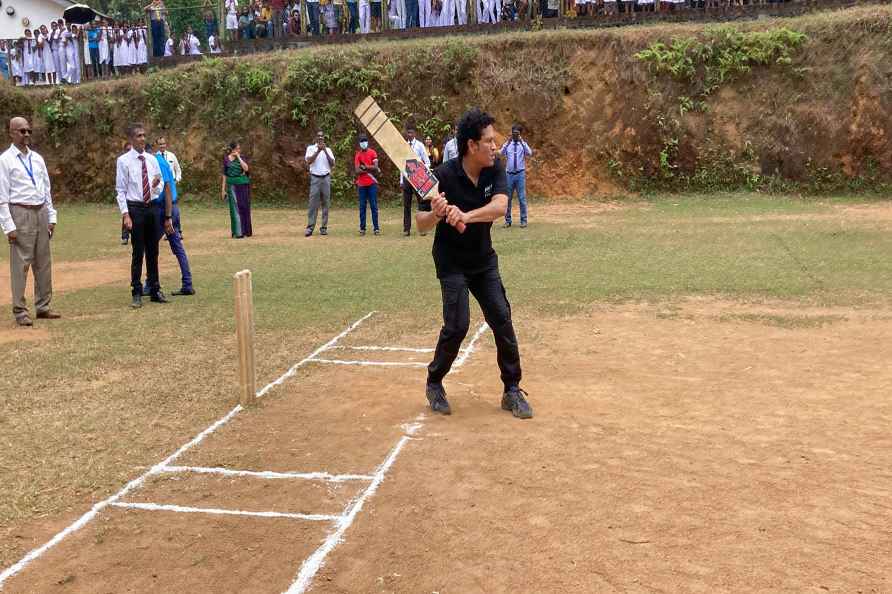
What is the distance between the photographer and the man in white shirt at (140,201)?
1159cm

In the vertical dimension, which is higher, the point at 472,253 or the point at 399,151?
the point at 399,151

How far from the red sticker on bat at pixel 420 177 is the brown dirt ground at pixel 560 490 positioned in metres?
1.82

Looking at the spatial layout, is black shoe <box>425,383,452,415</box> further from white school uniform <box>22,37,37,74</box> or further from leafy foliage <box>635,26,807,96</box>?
white school uniform <box>22,37,37,74</box>

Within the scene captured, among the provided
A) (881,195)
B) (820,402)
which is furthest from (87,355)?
(881,195)

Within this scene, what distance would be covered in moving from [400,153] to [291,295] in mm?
5669

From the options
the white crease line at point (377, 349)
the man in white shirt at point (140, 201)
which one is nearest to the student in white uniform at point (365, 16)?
the man in white shirt at point (140, 201)

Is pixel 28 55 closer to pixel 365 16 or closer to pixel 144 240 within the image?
pixel 365 16

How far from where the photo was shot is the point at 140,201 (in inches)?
461

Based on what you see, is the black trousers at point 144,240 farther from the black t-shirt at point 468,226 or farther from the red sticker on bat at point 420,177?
the red sticker on bat at point 420,177

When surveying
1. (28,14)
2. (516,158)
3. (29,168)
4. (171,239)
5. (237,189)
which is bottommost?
(171,239)

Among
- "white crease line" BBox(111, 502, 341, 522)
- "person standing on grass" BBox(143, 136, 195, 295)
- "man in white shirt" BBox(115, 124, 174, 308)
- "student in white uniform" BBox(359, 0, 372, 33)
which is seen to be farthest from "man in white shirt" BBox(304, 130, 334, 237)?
"white crease line" BBox(111, 502, 341, 522)

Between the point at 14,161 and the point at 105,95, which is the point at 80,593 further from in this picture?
the point at 105,95

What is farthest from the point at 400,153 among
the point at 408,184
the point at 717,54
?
the point at 717,54

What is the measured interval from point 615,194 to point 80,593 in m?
22.1
